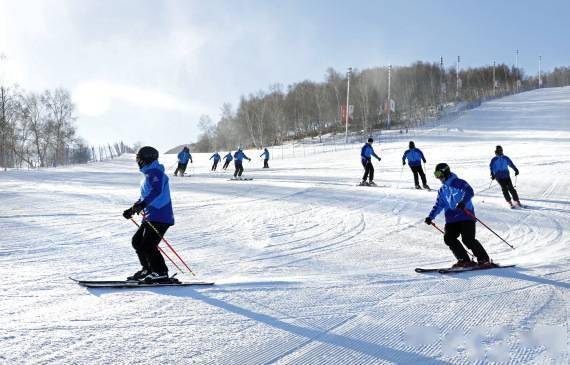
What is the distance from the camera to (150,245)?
5.61 m

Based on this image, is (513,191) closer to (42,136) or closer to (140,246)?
(140,246)

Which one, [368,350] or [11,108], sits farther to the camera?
[11,108]

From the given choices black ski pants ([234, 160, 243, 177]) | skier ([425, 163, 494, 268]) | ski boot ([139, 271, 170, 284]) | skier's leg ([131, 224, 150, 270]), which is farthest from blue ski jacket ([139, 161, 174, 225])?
black ski pants ([234, 160, 243, 177])

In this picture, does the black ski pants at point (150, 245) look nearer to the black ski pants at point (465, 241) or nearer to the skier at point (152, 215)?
the skier at point (152, 215)

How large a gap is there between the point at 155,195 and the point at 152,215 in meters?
0.26

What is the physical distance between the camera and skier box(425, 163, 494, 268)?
6629mm

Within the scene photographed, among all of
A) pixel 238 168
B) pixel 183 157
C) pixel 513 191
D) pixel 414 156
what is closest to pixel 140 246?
pixel 513 191

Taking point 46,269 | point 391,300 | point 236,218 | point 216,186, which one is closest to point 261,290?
point 391,300

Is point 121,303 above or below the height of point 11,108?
below

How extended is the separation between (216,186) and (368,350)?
15.7 metres

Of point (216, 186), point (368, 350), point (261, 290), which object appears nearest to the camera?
point (368, 350)

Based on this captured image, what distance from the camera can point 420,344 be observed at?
12.7 ft

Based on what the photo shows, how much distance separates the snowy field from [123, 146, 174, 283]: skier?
37cm

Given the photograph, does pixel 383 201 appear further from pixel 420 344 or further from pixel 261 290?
pixel 420 344
